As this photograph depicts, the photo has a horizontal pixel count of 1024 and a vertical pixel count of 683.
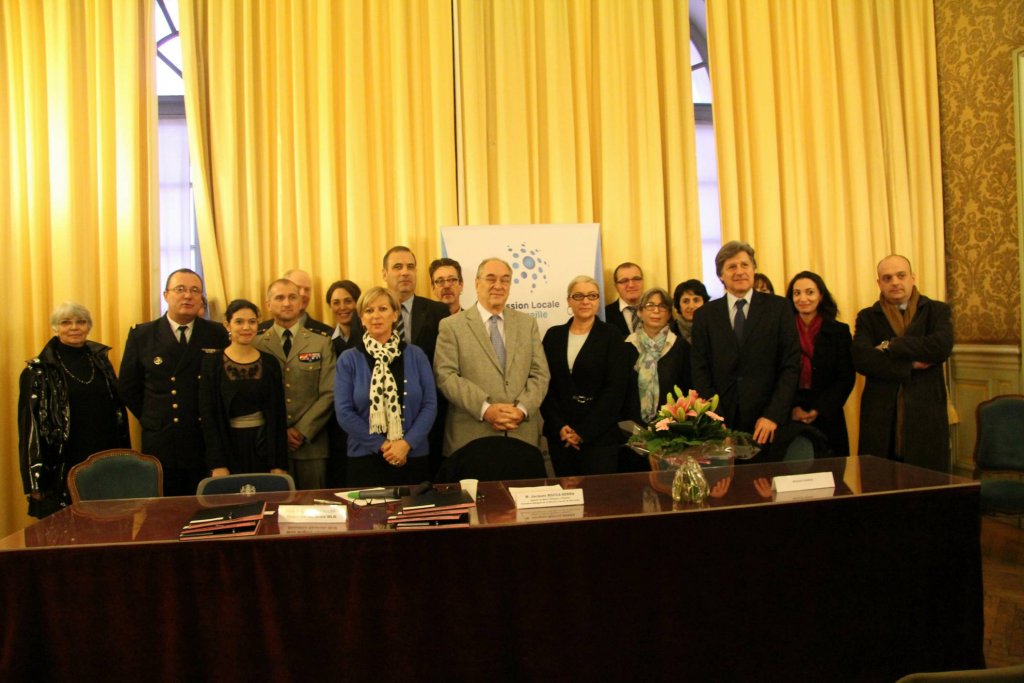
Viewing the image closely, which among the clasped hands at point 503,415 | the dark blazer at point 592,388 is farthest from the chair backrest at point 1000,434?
the clasped hands at point 503,415

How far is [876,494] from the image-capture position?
2164 millimetres

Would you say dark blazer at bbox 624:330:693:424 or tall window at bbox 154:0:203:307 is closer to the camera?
dark blazer at bbox 624:330:693:424

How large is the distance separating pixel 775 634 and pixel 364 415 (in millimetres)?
2037

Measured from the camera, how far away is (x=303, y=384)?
397cm

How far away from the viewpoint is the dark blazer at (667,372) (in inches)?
148

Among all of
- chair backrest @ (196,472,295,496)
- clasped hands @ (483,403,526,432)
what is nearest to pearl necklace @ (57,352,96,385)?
chair backrest @ (196,472,295,496)

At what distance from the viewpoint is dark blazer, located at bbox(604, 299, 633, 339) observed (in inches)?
175

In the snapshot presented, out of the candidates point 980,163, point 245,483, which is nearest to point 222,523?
point 245,483

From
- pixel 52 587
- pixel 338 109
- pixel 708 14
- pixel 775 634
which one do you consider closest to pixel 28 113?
pixel 338 109

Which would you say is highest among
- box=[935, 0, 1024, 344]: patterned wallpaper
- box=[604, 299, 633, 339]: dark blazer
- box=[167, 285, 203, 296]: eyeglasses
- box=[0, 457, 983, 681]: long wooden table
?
box=[935, 0, 1024, 344]: patterned wallpaper

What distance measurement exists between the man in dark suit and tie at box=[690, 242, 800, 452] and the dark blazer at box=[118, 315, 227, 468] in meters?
2.62

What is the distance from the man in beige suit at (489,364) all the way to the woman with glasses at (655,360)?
0.56m

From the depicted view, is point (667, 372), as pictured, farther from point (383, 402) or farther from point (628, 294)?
point (383, 402)

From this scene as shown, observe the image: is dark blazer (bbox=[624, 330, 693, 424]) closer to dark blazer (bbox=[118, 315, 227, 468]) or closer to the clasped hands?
the clasped hands
